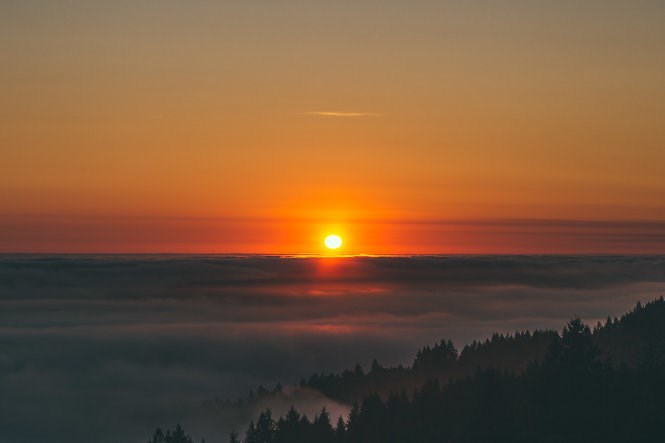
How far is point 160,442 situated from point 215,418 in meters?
94.0

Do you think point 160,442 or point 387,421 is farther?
point 160,442

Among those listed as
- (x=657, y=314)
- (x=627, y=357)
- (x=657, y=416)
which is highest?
(x=657, y=314)

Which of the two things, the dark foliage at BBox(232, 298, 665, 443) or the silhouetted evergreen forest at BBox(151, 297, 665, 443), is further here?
the silhouetted evergreen forest at BBox(151, 297, 665, 443)

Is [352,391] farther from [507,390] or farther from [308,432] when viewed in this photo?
[507,390]

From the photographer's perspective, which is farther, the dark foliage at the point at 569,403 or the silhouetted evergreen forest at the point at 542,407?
the silhouetted evergreen forest at the point at 542,407

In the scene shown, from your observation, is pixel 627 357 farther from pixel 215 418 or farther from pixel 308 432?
pixel 215 418

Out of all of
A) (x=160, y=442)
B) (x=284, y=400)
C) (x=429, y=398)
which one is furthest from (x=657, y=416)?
(x=284, y=400)

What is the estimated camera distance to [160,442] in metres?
83.2

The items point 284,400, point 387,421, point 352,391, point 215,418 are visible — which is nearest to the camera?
point 387,421

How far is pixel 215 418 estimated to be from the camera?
176 m

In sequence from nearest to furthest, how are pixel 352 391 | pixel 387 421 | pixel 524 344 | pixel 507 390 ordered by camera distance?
pixel 507 390, pixel 387 421, pixel 524 344, pixel 352 391

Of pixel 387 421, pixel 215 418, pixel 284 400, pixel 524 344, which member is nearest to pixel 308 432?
pixel 387 421

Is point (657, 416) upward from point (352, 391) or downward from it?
downward

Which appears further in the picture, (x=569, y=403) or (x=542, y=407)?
Answer: (x=542, y=407)
